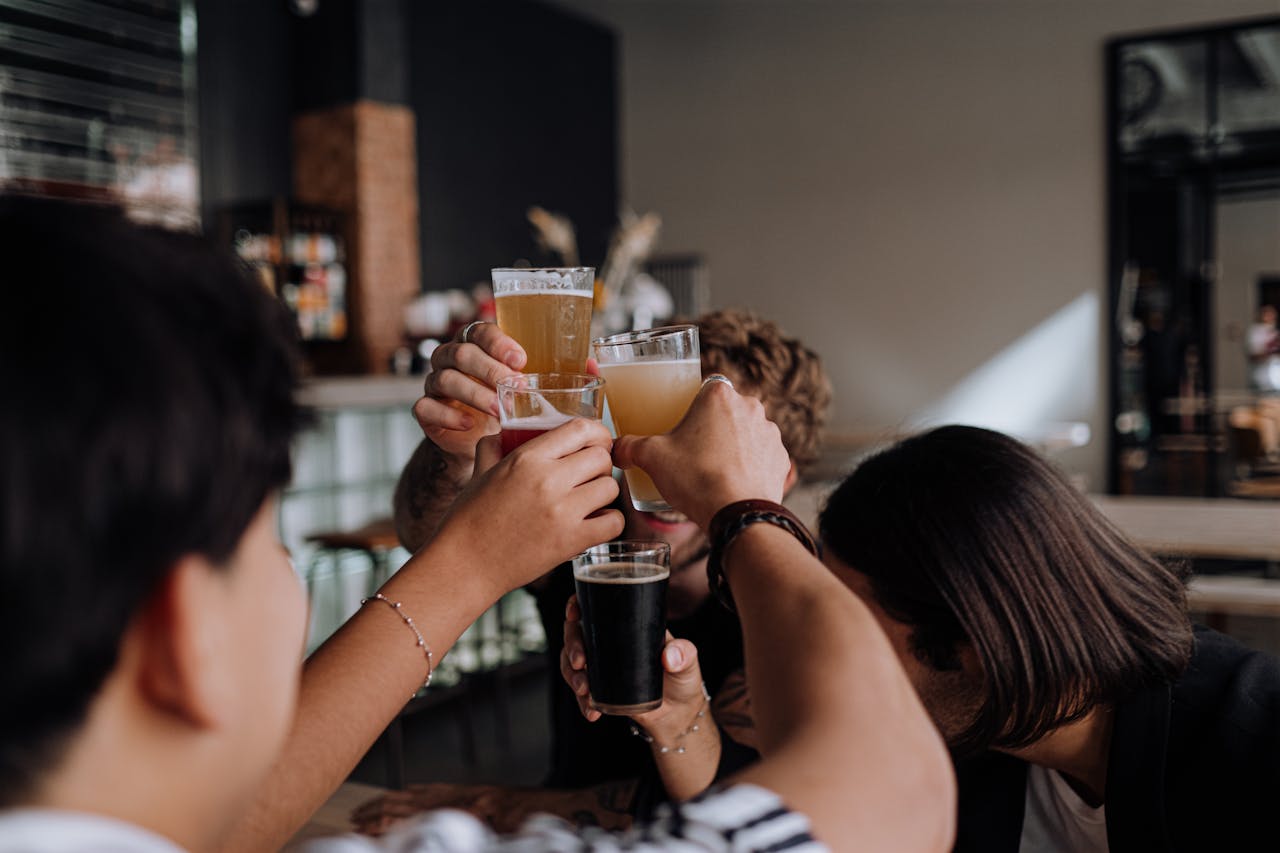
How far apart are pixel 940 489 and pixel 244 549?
30.0 inches

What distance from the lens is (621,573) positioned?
99 centimetres

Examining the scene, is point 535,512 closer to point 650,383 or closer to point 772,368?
point 650,383

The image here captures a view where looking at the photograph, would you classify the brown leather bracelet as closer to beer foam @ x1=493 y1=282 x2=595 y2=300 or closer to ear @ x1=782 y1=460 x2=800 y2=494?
ear @ x1=782 y1=460 x2=800 y2=494

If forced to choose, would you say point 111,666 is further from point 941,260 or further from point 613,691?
point 941,260

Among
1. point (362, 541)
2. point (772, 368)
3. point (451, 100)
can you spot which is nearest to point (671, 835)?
point (772, 368)

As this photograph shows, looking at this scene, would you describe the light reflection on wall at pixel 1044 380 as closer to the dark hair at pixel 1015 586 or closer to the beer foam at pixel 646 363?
the dark hair at pixel 1015 586

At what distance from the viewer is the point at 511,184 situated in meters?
7.43

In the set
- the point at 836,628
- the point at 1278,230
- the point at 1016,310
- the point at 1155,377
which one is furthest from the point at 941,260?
the point at 836,628

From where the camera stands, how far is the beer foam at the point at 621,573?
0.98 meters

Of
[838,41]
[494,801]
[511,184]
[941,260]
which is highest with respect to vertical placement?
[838,41]

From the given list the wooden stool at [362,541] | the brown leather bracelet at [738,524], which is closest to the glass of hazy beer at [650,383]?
the brown leather bracelet at [738,524]

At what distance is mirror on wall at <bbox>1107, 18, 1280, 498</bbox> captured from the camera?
6.76 m

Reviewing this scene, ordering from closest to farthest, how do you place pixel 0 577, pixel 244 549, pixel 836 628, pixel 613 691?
pixel 0 577
pixel 244 549
pixel 836 628
pixel 613 691

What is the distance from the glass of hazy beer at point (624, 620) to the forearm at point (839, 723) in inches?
8.7
